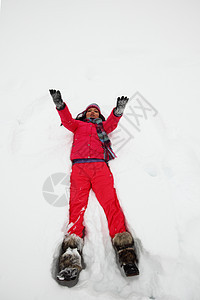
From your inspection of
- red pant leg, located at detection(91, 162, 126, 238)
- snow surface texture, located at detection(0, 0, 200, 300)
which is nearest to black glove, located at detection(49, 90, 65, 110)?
snow surface texture, located at detection(0, 0, 200, 300)

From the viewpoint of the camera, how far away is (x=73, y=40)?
13.0 ft

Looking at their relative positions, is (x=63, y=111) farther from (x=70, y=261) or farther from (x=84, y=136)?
(x=70, y=261)

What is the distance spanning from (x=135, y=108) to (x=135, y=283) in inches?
95.6

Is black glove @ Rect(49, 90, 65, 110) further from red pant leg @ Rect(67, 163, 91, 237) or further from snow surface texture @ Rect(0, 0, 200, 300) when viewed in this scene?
red pant leg @ Rect(67, 163, 91, 237)

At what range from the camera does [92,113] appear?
2436mm

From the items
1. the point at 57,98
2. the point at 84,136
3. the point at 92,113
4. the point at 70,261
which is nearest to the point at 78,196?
the point at 70,261

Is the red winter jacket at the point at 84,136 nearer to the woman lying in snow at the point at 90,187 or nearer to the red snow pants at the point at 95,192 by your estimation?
the woman lying in snow at the point at 90,187

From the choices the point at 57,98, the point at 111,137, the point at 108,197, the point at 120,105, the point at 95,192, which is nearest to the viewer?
the point at 108,197

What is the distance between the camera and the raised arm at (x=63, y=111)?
6.18ft

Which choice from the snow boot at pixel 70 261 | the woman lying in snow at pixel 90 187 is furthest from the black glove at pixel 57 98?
the snow boot at pixel 70 261

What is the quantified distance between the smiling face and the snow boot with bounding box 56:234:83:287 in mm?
1772

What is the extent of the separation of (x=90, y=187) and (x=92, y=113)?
50.5 inches

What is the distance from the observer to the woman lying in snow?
114cm

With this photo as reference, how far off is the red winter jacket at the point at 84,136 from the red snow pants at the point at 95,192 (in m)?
0.14
